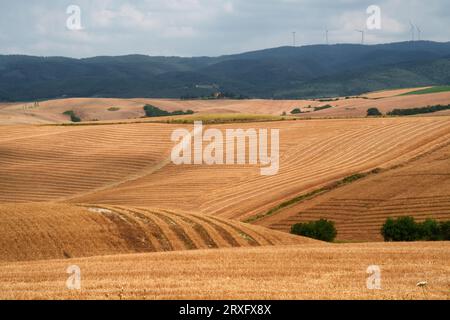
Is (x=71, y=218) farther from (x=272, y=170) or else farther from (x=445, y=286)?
(x=272, y=170)

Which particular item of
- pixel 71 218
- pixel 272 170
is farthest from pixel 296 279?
pixel 272 170

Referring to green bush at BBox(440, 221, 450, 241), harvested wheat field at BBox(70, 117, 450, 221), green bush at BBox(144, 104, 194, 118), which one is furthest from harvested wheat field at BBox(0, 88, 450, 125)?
green bush at BBox(440, 221, 450, 241)

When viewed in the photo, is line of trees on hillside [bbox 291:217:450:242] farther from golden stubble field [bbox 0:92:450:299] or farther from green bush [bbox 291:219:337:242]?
golden stubble field [bbox 0:92:450:299]

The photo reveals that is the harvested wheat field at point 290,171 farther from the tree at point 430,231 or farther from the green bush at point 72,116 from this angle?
the green bush at point 72,116

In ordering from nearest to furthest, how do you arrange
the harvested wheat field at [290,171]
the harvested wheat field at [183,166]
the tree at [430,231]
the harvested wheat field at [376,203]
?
the tree at [430,231] → the harvested wheat field at [376,203] → the harvested wheat field at [290,171] → the harvested wheat field at [183,166]

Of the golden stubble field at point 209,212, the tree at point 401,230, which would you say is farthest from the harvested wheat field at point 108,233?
the tree at point 401,230

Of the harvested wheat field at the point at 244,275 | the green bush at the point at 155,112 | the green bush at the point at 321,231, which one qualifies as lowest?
the green bush at the point at 321,231

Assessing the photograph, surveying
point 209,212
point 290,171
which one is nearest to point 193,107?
point 290,171
